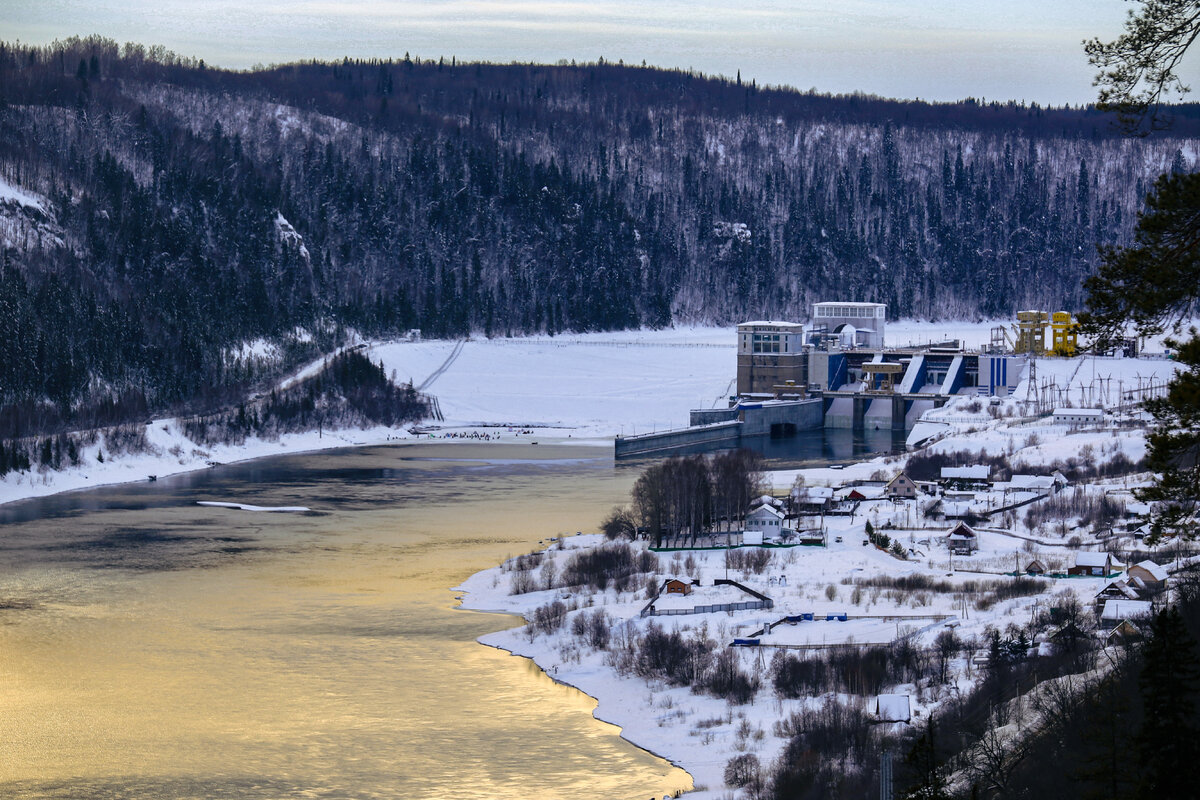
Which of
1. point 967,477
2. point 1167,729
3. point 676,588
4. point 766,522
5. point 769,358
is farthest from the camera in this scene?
point 769,358

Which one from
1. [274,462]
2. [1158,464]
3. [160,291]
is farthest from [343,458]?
[1158,464]

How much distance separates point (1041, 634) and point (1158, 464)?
21349 millimetres

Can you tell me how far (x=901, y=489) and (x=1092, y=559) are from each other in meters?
19.6

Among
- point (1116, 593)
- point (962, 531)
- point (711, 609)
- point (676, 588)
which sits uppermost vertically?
point (1116, 593)

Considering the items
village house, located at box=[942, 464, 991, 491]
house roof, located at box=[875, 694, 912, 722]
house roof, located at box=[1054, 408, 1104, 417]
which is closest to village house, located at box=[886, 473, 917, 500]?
village house, located at box=[942, 464, 991, 491]

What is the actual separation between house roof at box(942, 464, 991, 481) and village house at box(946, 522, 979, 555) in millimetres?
15710

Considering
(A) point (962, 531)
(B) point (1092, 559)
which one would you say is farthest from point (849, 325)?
(B) point (1092, 559)

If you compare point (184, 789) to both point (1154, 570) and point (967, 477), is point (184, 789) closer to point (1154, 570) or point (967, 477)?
point (1154, 570)

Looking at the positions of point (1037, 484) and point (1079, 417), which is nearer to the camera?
point (1037, 484)

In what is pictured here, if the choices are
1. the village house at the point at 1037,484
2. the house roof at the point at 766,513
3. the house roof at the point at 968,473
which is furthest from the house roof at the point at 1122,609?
the house roof at the point at 968,473

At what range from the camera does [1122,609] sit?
34812 mm

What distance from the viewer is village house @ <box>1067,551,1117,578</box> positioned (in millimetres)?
44000

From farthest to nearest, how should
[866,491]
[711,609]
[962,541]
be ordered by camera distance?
[866,491] → [962,541] → [711,609]

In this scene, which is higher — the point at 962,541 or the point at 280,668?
the point at 962,541
